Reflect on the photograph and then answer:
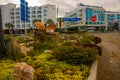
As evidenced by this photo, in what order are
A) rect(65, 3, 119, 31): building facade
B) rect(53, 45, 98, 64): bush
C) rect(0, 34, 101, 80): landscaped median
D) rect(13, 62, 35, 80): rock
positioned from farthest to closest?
rect(65, 3, 119, 31): building facade < rect(53, 45, 98, 64): bush < rect(0, 34, 101, 80): landscaped median < rect(13, 62, 35, 80): rock

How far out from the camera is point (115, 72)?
706 cm

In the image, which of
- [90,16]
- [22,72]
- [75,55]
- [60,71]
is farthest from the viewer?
[90,16]

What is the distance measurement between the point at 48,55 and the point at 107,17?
306ft

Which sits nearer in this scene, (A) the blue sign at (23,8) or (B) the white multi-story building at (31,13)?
(A) the blue sign at (23,8)

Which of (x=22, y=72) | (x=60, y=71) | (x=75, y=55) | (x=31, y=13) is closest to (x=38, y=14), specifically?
(x=31, y=13)

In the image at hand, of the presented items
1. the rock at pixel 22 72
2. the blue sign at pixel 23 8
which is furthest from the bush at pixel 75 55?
the blue sign at pixel 23 8

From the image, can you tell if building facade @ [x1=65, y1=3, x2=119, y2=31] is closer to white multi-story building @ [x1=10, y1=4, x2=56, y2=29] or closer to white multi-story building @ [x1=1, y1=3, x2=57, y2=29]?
white multi-story building @ [x1=1, y1=3, x2=57, y2=29]

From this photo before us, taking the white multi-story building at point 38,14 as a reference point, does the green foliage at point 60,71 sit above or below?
below

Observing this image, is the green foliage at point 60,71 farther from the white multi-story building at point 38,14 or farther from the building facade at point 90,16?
the building facade at point 90,16

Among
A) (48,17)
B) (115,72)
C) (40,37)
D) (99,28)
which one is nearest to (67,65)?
(115,72)

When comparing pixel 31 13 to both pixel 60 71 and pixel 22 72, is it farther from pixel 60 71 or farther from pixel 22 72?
pixel 22 72

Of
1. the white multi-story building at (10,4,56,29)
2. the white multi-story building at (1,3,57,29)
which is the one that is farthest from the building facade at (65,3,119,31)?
the white multi-story building at (10,4,56,29)

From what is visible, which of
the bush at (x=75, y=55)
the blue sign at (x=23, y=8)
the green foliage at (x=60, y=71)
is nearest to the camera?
the green foliage at (x=60, y=71)

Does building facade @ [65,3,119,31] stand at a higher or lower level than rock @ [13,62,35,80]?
higher
